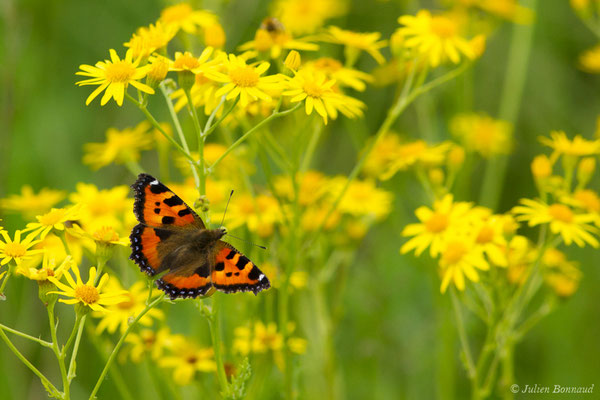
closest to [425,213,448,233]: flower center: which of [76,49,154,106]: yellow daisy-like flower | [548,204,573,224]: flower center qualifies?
[548,204,573,224]: flower center

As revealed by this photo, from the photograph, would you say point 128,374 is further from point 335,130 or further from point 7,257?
point 335,130

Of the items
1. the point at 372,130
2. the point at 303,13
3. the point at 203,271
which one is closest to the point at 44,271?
the point at 203,271

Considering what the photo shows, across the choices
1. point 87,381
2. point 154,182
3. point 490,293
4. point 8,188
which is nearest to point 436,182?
point 490,293

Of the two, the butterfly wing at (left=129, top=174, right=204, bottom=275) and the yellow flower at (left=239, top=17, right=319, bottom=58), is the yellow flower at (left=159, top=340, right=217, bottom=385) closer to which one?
the butterfly wing at (left=129, top=174, right=204, bottom=275)

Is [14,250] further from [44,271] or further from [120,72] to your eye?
[120,72]

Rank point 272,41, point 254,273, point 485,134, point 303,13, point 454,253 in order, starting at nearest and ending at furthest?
point 254,273 → point 454,253 → point 272,41 → point 485,134 → point 303,13

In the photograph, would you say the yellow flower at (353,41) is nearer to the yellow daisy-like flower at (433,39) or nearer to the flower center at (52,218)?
the yellow daisy-like flower at (433,39)

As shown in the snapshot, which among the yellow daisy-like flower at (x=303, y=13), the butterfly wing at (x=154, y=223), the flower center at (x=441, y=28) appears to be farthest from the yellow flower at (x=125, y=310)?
the yellow daisy-like flower at (x=303, y=13)
